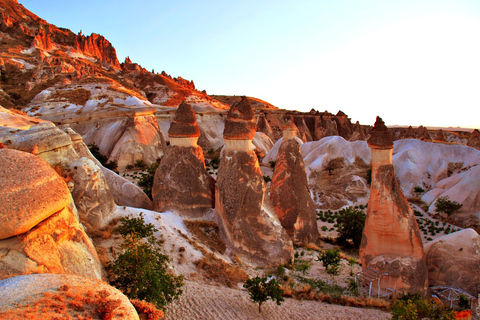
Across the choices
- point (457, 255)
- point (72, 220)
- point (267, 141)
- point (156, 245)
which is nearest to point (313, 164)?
point (267, 141)

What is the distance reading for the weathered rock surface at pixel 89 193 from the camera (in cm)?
920

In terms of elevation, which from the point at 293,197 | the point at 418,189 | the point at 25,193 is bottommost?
the point at 418,189

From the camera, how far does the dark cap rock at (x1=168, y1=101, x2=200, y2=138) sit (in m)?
12.7

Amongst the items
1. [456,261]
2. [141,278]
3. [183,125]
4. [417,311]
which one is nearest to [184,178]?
[183,125]

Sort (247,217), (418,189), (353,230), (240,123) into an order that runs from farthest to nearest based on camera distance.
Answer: (418,189)
(353,230)
(240,123)
(247,217)

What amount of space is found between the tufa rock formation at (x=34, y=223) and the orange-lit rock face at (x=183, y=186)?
18.3 feet

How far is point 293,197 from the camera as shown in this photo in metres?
14.2

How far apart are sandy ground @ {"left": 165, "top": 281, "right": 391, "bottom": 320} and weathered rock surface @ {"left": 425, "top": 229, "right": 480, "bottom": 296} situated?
142 inches

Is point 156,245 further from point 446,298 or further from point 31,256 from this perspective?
point 446,298

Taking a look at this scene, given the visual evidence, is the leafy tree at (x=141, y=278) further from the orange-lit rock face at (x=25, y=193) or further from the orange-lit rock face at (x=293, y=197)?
the orange-lit rock face at (x=293, y=197)

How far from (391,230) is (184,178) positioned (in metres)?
7.20

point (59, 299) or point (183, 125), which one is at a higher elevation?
point (183, 125)

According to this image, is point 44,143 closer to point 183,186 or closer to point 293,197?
point 183,186

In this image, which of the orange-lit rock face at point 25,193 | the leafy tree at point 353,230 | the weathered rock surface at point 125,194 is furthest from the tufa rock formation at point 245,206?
the orange-lit rock face at point 25,193
